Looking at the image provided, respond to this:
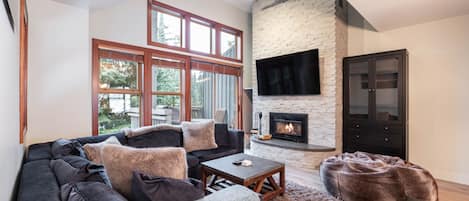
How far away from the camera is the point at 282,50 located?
482cm

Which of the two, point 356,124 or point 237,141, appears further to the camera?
point 356,124

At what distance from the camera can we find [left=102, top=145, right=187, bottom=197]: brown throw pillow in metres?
1.43

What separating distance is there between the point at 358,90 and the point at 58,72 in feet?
15.4

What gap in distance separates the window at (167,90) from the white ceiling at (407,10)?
3195mm

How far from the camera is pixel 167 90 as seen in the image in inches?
170

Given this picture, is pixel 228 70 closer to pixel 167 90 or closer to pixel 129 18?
pixel 167 90

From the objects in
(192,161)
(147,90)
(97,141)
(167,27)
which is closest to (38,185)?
(97,141)

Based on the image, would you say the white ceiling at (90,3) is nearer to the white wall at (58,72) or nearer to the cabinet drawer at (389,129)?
the white wall at (58,72)

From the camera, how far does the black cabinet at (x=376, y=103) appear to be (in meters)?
3.54

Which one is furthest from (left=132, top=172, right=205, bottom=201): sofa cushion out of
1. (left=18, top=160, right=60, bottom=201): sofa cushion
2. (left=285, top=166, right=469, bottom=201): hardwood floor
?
(left=285, top=166, right=469, bottom=201): hardwood floor

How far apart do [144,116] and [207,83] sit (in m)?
1.66

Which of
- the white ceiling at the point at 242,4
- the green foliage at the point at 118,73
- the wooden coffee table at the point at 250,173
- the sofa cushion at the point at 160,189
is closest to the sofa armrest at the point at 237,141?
the wooden coffee table at the point at 250,173

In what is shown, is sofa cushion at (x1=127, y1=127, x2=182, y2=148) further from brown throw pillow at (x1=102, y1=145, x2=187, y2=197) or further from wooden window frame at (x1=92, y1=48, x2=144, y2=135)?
brown throw pillow at (x1=102, y1=145, x2=187, y2=197)

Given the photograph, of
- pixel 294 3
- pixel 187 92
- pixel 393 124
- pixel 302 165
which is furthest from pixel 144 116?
pixel 393 124
